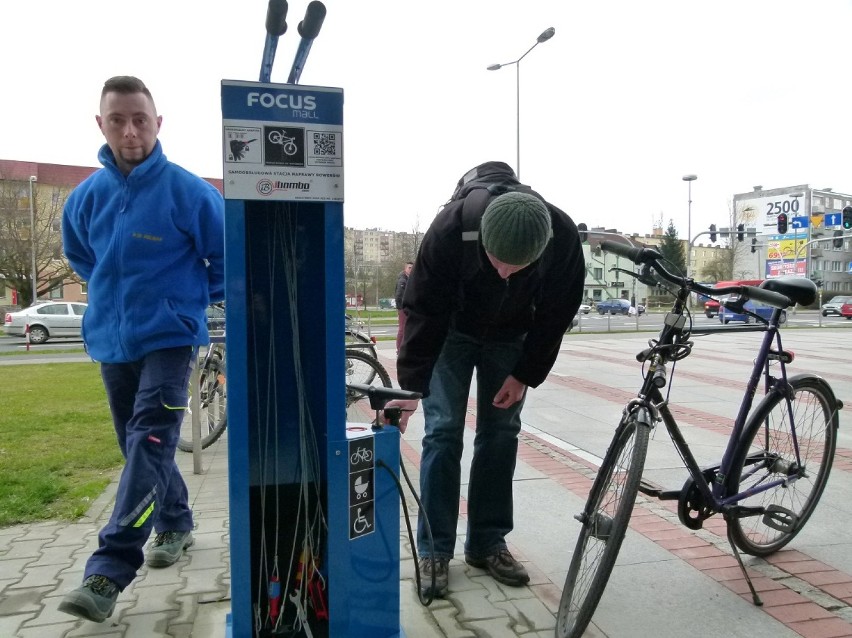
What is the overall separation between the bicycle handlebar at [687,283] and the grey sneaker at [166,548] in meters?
2.33

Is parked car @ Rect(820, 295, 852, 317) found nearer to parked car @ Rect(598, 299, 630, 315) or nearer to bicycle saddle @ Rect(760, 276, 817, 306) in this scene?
parked car @ Rect(598, 299, 630, 315)

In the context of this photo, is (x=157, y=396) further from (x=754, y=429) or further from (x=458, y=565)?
(x=754, y=429)

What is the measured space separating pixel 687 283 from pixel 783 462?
→ 1024 millimetres

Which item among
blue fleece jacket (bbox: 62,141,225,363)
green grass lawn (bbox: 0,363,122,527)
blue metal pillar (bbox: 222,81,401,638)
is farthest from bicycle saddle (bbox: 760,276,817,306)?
green grass lawn (bbox: 0,363,122,527)

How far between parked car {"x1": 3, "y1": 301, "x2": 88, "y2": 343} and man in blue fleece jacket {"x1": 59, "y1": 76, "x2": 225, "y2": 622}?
26.3 metres

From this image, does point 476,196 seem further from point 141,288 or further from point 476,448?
point 141,288

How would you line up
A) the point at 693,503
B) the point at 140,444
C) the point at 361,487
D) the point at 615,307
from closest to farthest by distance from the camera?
the point at 361,487 < the point at 140,444 < the point at 693,503 < the point at 615,307

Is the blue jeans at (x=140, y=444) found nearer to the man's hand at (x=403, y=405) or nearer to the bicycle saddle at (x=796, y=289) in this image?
the man's hand at (x=403, y=405)

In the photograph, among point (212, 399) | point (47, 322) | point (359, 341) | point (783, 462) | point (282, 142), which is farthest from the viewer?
point (47, 322)

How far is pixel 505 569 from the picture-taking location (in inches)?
112

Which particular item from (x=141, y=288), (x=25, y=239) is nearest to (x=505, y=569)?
(x=141, y=288)

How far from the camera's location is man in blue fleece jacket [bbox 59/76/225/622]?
2604mm

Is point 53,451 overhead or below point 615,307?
overhead

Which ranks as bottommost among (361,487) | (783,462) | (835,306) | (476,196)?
(835,306)
